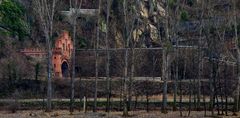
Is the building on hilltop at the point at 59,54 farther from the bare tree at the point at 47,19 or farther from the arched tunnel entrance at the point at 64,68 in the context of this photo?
the bare tree at the point at 47,19

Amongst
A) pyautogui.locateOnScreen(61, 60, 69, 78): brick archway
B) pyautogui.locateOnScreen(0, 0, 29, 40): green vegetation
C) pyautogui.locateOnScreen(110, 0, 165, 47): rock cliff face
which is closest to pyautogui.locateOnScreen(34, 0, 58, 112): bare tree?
pyautogui.locateOnScreen(61, 60, 69, 78): brick archway

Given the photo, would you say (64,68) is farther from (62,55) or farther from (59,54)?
(59,54)

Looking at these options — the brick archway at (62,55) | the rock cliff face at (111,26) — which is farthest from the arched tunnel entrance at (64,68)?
the rock cliff face at (111,26)

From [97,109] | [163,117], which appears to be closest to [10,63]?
[97,109]

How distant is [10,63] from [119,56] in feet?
43.6

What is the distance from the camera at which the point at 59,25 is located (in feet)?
247

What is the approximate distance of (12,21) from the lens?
7231cm

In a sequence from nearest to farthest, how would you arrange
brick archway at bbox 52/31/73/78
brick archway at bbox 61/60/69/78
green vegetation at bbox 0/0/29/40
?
brick archway at bbox 52/31/73/78
brick archway at bbox 61/60/69/78
green vegetation at bbox 0/0/29/40

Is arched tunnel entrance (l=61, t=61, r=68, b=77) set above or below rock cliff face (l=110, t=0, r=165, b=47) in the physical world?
below

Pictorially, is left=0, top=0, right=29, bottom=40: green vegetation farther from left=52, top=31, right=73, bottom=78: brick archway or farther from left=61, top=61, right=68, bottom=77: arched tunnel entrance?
left=61, top=61, right=68, bottom=77: arched tunnel entrance

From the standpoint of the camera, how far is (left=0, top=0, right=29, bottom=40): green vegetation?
7131 cm

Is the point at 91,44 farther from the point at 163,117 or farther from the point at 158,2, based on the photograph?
the point at 163,117

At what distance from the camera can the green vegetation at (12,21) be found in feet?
234

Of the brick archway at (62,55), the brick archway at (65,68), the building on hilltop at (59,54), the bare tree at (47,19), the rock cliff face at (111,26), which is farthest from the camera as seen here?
the rock cliff face at (111,26)
